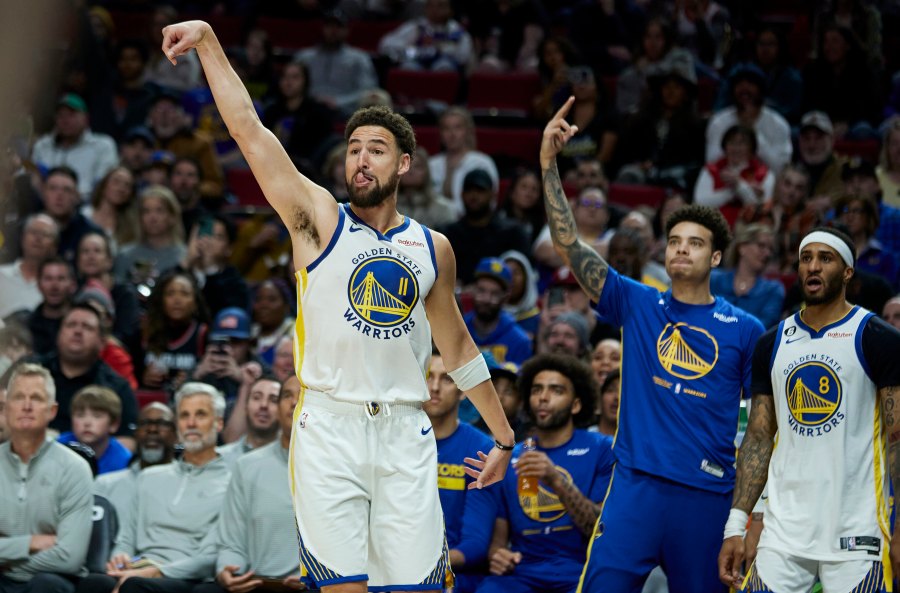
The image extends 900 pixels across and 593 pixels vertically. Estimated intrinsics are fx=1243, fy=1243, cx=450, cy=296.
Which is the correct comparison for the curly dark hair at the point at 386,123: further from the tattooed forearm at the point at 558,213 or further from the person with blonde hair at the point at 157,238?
the person with blonde hair at the point at 157,238

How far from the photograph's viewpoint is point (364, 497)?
4414 mm

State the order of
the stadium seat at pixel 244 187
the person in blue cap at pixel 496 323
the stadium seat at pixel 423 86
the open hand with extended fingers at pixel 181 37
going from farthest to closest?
the stadium seat at pixel 423 86
the stadium seat at pixel 244 187
the person in blue cap at pixel 496 323
the open hand with extended fingers at pixel 181 37

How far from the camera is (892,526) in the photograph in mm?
5516

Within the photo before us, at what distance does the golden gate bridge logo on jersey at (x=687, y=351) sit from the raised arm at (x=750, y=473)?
1.01 ft

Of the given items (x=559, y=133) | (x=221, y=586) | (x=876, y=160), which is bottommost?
(x=221, y=586)

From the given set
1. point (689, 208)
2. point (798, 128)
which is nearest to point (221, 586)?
point (689, 208)

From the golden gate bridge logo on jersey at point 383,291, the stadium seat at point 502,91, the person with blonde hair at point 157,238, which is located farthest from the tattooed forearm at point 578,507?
the stadium seat at point 502,91

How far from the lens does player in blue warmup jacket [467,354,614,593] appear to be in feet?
21.7

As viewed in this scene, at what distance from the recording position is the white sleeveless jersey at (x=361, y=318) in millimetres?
4402

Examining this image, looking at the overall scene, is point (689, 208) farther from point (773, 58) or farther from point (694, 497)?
point (773, 58)

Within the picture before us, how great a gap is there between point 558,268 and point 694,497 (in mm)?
5197

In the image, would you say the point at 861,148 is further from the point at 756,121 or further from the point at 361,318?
the point at 361,318

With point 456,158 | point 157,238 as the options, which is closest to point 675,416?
point 157,238

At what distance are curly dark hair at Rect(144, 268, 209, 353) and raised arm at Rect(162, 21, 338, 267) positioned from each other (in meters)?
5.45
